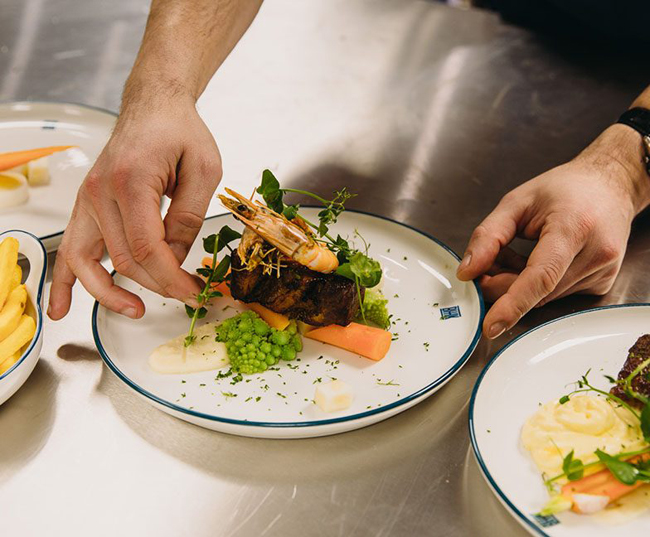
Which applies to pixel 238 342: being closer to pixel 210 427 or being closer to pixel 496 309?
pixel 210 427

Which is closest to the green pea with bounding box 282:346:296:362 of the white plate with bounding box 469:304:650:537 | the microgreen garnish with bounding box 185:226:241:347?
the microgreen garnish with bounding box 185:226:241:347

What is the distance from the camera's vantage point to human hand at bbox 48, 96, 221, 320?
5.65 feet

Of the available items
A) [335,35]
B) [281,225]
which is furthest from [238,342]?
[335,35]

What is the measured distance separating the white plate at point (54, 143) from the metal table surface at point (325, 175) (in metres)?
0.33

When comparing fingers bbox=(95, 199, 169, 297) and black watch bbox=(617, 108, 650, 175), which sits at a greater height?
black watch bbox=(617, 108, 650, 175)

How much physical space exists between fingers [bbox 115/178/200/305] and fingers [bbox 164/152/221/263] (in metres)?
0.06

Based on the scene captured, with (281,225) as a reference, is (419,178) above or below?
below

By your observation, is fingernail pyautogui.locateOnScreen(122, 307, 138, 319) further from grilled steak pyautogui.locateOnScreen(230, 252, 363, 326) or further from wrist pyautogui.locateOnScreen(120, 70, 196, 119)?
wrist pyautogui.locateOnScreen(120, 70, 196, 119)

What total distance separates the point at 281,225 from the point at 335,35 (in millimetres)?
2106

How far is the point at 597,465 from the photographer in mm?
1371

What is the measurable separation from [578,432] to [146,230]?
3.44 feet

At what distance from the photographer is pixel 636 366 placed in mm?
1581

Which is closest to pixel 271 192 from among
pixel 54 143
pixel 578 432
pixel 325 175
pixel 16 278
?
pixel 16 278

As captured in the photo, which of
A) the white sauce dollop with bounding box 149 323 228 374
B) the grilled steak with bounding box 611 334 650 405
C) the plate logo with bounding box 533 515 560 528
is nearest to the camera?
the plate logo with bounding box 533 515 560 528
